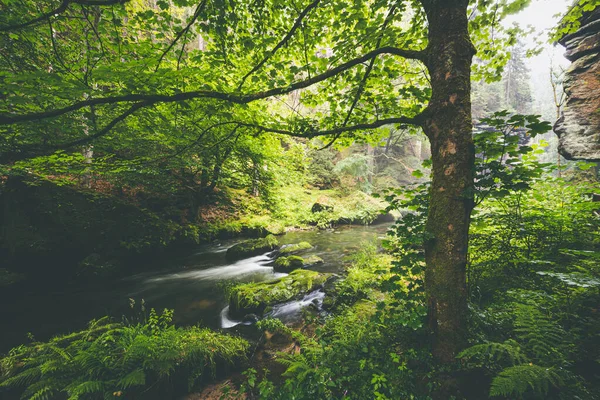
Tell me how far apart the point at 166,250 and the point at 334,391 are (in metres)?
8.56

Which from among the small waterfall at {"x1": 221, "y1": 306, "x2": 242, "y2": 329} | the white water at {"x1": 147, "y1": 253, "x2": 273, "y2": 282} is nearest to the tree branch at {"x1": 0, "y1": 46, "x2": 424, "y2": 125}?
the small waterfall at {"x1": 221, "y1": 306, "x2": 242, "y2": 329}

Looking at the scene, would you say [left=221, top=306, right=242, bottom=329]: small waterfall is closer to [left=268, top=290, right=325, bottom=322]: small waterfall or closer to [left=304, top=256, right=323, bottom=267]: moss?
[left=268, top=290, right=325, bottom=322]: small waterfall

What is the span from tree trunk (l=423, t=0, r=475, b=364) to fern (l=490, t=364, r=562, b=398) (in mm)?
585

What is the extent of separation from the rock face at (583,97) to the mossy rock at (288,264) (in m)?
11.7

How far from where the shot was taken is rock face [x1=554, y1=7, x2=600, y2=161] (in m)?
8.86

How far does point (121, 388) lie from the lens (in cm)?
306

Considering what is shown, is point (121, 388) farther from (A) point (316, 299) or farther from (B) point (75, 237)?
(B) point (75, 237)

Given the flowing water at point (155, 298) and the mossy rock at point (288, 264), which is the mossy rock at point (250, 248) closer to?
the flowing water at point (155, 298)

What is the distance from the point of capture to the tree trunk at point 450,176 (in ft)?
7.79

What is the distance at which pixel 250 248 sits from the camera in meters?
10.4

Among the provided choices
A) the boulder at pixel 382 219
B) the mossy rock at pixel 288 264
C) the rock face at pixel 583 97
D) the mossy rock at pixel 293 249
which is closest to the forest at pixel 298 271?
the rock face at pixel 583 97

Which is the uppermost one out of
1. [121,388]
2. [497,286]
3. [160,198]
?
[160,198]

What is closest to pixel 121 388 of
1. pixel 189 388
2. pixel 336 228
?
pixel 189 388

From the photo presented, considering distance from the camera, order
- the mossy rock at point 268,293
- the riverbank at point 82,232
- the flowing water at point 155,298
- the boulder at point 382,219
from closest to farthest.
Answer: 1. the flowing water at point 155,298
2. the mossy rock at point 268,293
3. the riverbank at point 82,232
4. the boulder at point 382,219
